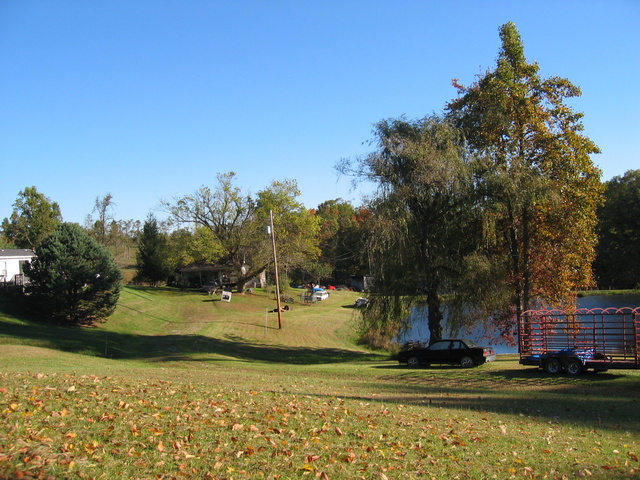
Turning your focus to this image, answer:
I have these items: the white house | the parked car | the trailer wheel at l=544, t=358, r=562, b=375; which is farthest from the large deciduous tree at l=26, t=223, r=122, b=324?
the trailer wheel at l=544, t=358, r=562, b=375

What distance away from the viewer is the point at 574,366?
19.6 m

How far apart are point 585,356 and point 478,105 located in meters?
14.9

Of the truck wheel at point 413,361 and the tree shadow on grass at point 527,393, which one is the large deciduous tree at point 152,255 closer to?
the truck wheel at point 413,361

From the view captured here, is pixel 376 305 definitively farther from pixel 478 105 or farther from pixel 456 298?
pixel 478 105

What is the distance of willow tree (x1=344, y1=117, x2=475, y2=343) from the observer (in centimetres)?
2655

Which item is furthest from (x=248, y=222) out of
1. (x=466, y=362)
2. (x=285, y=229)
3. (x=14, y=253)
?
(x=466, y=362)

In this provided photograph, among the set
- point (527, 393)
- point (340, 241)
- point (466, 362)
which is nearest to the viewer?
point (527, 393)

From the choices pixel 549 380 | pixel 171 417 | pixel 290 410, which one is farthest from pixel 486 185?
pixel 171 417

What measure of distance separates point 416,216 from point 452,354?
7.46m

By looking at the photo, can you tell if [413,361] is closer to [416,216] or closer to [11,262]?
[416,216]

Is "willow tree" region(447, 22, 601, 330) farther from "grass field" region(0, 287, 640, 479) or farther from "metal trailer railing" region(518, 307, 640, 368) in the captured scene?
"grass field" region(0, 287, 640, 479)

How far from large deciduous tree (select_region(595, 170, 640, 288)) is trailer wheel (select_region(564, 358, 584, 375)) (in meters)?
53.5

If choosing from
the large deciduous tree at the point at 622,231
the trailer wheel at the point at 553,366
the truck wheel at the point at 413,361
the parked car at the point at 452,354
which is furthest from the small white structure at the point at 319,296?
the trailer wheel at the point at 553,366

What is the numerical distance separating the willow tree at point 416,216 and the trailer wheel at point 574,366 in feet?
27.8
